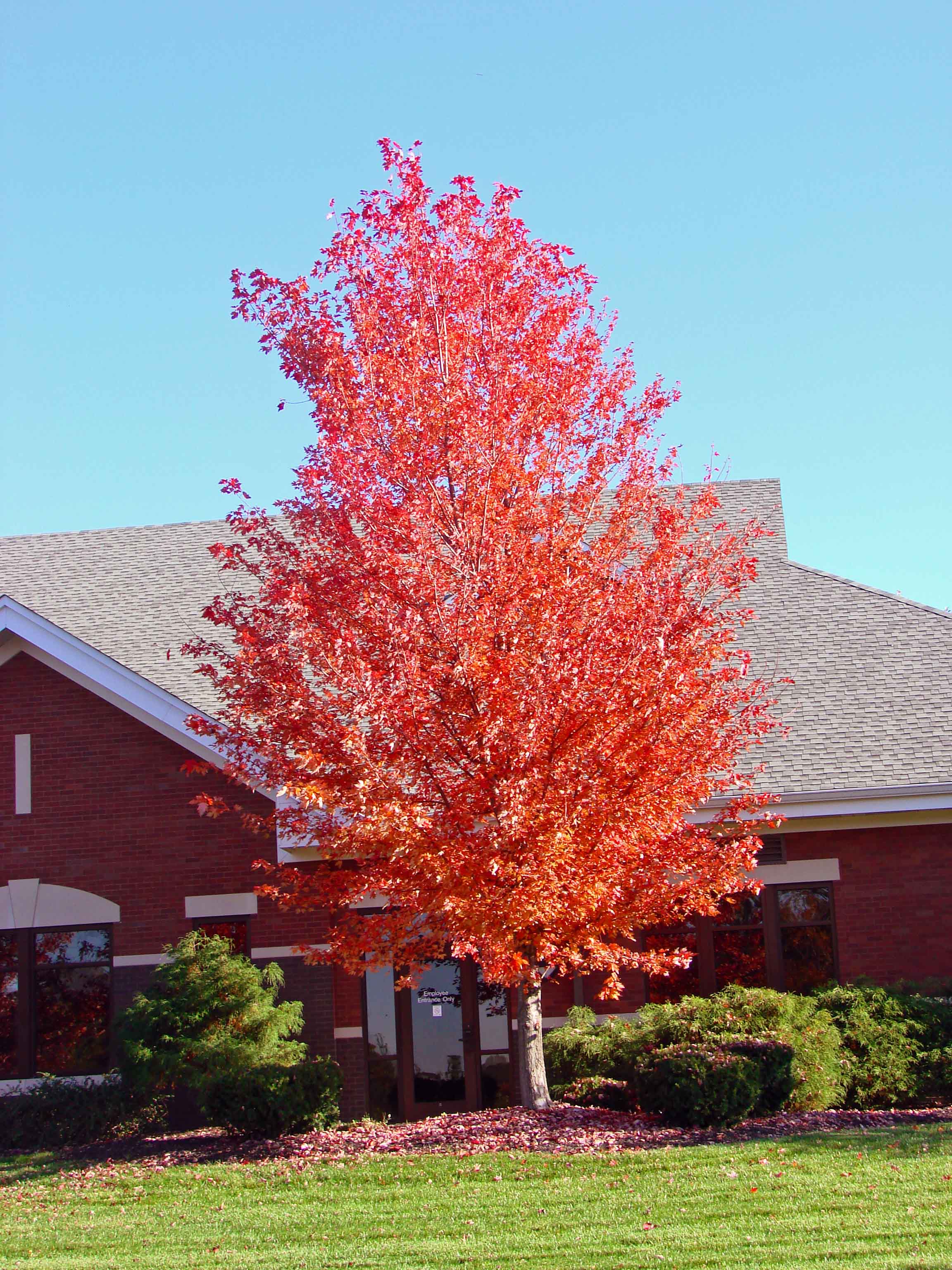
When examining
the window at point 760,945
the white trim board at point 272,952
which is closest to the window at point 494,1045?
the window at point 760,945

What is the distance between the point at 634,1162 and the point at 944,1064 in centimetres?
443

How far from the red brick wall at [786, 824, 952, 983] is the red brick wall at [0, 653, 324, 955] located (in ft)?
20.2

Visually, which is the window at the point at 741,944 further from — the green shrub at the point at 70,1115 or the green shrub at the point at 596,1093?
the green shrub at the point at 70,1115

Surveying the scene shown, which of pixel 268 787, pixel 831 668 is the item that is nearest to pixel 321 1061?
pixel 268 787

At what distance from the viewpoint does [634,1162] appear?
10281 millimetres

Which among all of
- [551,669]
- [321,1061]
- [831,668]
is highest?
[831,668]

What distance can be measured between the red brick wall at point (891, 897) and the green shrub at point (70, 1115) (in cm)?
800

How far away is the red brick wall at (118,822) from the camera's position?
608 inches

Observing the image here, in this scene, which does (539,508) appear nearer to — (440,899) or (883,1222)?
(440,899)

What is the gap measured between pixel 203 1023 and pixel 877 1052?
271 inches

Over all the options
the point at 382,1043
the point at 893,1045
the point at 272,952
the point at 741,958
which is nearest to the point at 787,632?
the point at 741,958

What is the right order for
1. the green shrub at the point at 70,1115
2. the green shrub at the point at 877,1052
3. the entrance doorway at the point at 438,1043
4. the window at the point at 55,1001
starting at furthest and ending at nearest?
1. the window at the point at 55,1001
2. the entrance doorway at the point at 438,1043
3. the green shrub at the point at 70,1115
4. the green shrub at the point at 877,1052

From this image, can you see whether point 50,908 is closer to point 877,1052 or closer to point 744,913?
point 744,913

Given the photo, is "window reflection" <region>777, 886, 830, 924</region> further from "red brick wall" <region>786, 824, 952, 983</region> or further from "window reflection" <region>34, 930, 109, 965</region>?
"window reflection" <region>34, 930, 109, 965</region>
